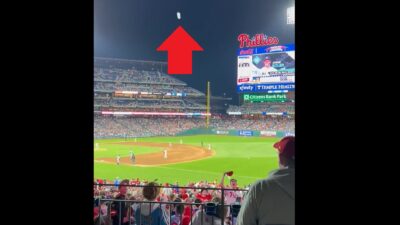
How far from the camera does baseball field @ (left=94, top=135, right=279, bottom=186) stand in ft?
53.9

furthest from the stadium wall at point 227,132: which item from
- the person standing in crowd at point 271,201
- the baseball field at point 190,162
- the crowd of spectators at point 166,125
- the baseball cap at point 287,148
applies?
the person standing in crowd at point 271,201

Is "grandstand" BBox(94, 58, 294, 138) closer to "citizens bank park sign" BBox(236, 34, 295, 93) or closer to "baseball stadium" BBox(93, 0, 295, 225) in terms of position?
"baseball stadium" BBox(93, 0, 295, 225)

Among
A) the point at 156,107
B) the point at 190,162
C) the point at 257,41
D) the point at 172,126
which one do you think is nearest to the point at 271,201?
the point at 190,162

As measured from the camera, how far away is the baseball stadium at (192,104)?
14.9m

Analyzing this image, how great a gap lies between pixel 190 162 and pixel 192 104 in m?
18.8

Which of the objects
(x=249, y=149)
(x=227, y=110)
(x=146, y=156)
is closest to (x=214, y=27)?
(x=227, y=110)

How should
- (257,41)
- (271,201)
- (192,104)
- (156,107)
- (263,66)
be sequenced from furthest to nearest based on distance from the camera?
(192,104) → (156,107) → (257,41) → (263,66) → (271,201)

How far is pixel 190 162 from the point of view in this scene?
20.2 meters

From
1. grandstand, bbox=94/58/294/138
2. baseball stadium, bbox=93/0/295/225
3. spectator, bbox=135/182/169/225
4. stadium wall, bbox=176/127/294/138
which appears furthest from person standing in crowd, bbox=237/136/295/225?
grandstand, bbox=94/58/294/138

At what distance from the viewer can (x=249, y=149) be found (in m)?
25.0

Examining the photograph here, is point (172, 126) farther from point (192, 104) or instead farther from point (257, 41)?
point (257, 41)
